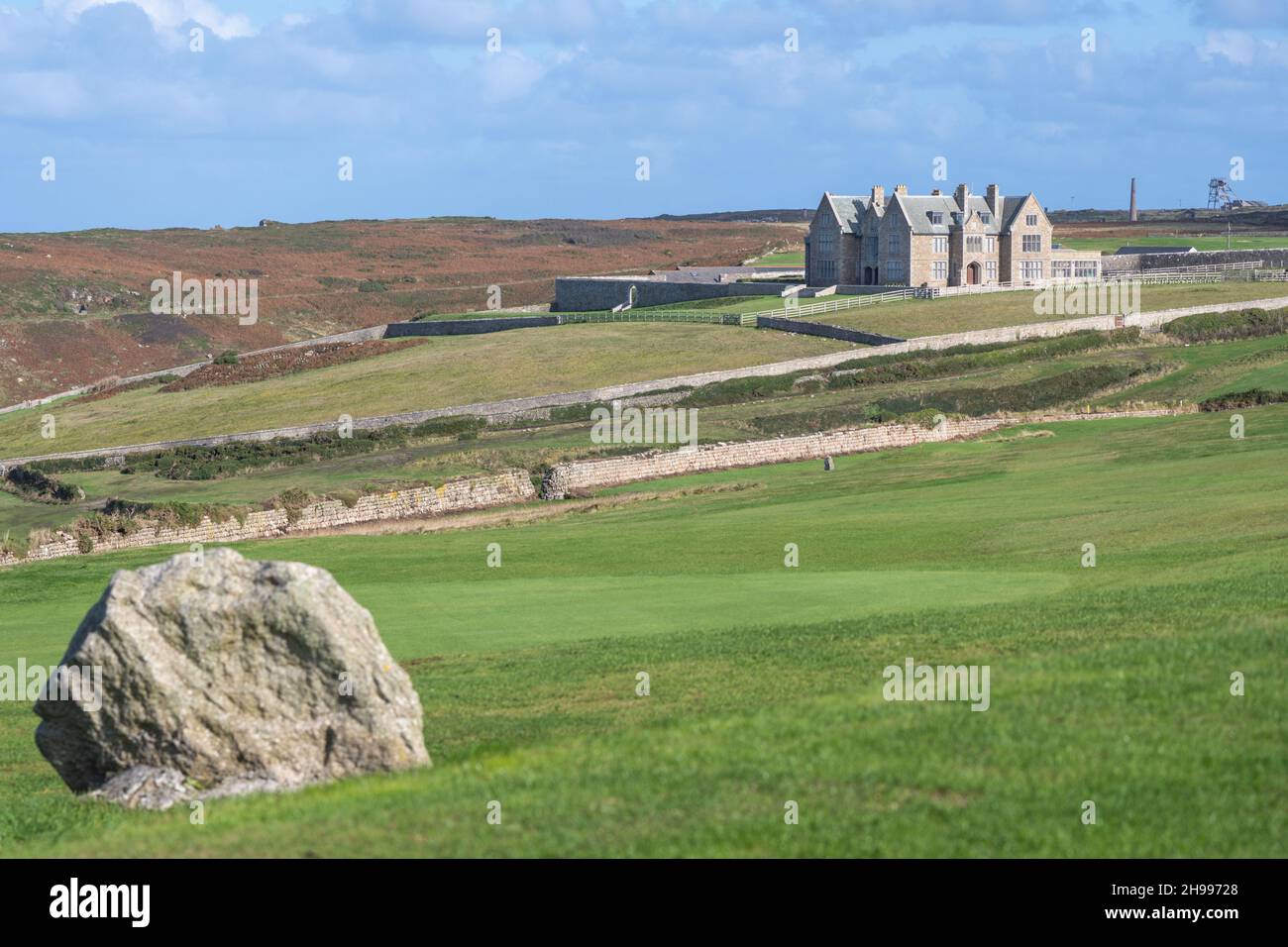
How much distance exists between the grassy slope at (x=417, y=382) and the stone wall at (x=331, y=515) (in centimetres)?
2200

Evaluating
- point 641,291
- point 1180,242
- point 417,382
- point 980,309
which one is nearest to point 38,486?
point 417,382

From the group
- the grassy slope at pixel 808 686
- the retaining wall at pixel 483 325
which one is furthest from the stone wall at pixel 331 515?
the retaining wall at pixel 483 325

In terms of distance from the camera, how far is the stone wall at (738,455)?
5537cm

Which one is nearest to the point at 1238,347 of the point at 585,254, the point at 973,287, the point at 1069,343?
the point at 1069,343

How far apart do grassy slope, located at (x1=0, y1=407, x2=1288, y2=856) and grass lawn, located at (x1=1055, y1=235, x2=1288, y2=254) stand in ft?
382

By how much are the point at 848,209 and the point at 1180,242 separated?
216ft

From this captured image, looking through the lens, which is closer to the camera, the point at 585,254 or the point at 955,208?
the point at 955,208

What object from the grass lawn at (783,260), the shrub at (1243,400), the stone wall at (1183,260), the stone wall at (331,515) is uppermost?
the grass lawn at (783,260)

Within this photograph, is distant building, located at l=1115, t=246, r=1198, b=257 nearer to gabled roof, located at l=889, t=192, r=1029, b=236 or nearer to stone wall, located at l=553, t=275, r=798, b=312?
gabled roof, located at l=889, t=192, r=1029, b=236

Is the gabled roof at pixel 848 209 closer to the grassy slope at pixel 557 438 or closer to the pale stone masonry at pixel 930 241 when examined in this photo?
the pale stone masonry at pixel 930 241

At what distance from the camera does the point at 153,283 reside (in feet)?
445

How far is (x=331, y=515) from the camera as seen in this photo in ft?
165
